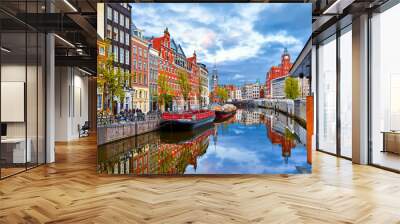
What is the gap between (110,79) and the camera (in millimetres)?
6121

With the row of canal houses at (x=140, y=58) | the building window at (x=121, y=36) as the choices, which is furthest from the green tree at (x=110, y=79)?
the building window at (x=121, y=36)

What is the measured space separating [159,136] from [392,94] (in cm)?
437

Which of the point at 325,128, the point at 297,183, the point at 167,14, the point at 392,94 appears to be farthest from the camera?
the point at 325,128

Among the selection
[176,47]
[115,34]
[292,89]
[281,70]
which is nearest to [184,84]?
[176,47]

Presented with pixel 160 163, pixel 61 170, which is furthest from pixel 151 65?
pixel 61 170

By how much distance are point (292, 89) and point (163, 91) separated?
7.32ft

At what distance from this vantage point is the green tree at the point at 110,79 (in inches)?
240

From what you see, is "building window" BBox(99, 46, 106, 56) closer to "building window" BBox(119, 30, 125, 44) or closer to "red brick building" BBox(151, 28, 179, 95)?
"building window" BBox(119, 30, 125, 44)

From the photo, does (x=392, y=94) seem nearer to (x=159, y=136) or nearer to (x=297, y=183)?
(x=297, y=183)

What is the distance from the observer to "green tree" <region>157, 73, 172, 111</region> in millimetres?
6246

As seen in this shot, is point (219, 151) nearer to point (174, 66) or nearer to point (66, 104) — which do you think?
point (174, 66)

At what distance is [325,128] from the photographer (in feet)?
32.2

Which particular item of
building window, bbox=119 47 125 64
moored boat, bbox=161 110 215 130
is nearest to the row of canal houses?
building window, bbox=119 47 125 64

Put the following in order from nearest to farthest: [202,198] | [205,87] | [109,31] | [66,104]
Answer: [202,198] < [109,31] < [205,87] < [66,104]
